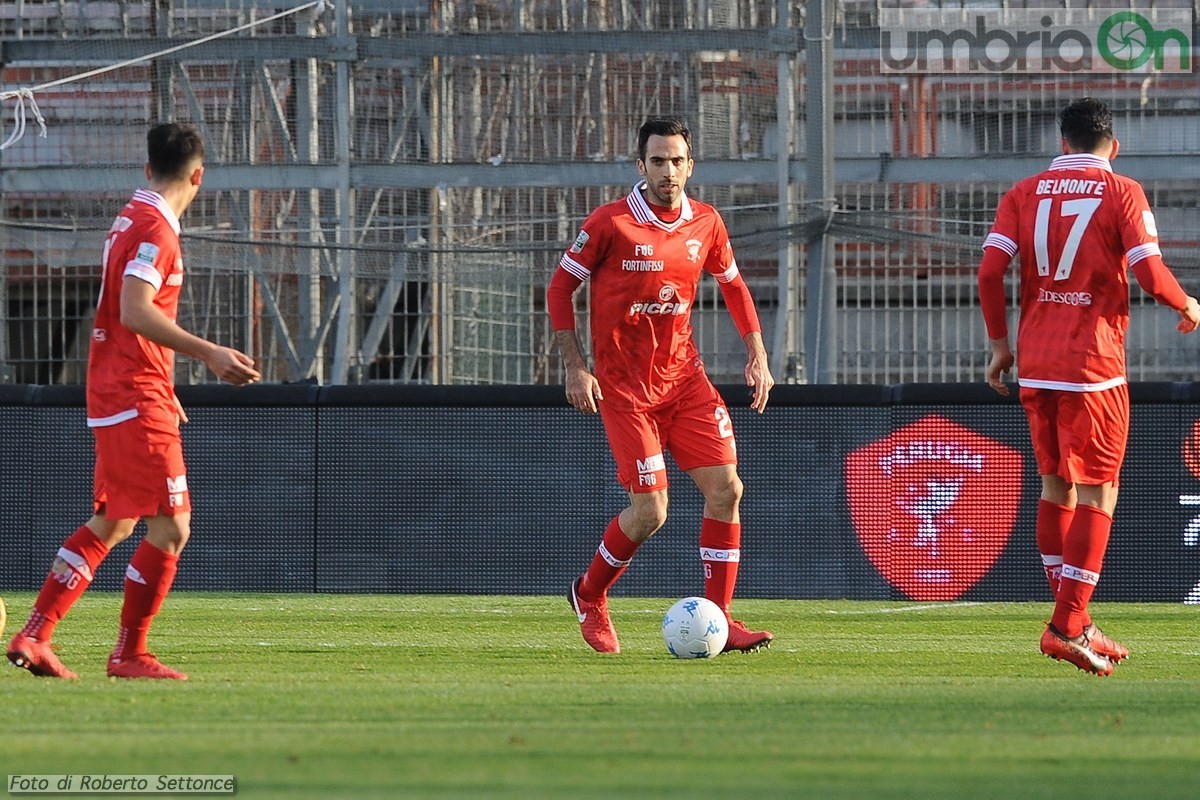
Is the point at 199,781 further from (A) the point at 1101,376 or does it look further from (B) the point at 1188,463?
(B) the point at 1188,463

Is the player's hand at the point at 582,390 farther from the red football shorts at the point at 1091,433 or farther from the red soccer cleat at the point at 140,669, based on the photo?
the red soccer cleat at the point at 140,669

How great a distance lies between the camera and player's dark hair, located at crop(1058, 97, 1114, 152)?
283 inches

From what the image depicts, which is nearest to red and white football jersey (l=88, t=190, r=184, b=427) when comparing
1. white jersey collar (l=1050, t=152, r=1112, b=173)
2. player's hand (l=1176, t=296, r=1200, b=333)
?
white jersey collar (l=1050, t=152, r=1112, b=173)

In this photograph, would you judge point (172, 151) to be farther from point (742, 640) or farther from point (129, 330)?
point (742, 640)

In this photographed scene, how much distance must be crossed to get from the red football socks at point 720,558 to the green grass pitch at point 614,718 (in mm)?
308

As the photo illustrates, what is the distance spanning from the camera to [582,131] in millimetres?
13320

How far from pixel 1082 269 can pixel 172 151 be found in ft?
10.8

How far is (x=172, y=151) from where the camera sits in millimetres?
6191

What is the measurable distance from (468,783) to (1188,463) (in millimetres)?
8040

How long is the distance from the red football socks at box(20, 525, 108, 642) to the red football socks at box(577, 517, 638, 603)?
2084 millimetres

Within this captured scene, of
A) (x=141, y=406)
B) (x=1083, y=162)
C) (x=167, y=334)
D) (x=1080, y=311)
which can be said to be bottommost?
(x=141, y=406)

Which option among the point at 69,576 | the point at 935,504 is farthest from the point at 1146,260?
the point at 935,504

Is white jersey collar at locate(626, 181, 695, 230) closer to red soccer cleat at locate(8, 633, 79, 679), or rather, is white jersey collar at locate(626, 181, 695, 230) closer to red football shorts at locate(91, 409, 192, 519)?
red football shorts at locate(91, 409, 192, 519)

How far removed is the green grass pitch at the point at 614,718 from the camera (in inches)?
158
